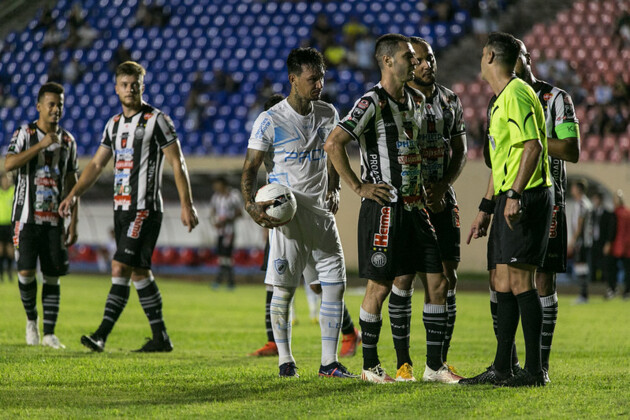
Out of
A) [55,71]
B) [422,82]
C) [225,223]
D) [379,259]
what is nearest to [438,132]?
[422,82]

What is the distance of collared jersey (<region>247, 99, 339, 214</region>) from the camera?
21.2 feet

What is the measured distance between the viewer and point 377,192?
19.5 feet

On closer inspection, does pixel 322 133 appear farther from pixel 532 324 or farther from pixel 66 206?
pixel 66 206

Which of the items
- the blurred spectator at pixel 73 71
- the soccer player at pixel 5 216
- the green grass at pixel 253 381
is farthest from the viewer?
the blurred spectator at pixel 73 71

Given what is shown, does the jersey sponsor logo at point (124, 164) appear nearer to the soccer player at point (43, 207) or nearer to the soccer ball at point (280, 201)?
A: the soccer player at point (43, 207)

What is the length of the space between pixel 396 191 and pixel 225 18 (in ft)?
69.9

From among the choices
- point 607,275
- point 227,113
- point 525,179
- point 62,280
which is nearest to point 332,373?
point 525,179

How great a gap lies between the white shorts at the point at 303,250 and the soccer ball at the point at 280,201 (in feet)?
0.75

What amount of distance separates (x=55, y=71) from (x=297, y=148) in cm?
2215

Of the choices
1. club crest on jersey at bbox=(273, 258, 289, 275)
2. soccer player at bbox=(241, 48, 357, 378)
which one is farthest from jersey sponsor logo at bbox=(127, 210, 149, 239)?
club crest on jersey at bbox=(273, 258, 289, 275)

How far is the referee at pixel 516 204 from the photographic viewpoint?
226 inches

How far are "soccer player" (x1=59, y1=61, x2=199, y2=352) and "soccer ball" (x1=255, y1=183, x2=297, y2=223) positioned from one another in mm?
1922

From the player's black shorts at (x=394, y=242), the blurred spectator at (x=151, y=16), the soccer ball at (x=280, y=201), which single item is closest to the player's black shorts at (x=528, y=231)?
the player's black shorts at (x=394, y=242)

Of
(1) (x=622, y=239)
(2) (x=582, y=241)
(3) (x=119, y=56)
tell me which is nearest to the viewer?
(2) (x=582, y=241)
